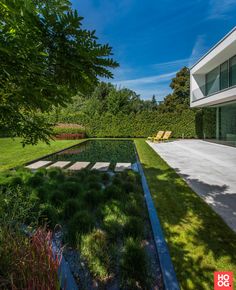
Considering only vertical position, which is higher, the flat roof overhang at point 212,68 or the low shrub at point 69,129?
the flat roof overhang at point 212,68

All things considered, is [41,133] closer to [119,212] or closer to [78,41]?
[78,41]

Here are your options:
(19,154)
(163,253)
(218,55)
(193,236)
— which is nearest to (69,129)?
(19,154)

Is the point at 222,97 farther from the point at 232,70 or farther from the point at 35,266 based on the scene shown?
the point at 35,266

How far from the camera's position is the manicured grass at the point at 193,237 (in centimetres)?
262

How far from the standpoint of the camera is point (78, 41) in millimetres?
1867

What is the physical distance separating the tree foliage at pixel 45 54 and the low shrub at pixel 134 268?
Answer: 199 centimetres

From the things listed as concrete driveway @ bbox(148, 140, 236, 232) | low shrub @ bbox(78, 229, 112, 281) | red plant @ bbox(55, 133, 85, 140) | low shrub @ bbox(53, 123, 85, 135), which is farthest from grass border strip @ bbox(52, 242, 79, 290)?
low shrub @ bbox(53, 123, 85, 135)

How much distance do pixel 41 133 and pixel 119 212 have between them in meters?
2.11

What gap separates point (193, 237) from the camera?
11.1 feet

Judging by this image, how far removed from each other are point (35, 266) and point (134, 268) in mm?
1175

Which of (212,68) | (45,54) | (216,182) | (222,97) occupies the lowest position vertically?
(216,182)

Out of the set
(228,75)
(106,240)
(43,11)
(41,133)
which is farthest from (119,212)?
(228,75)

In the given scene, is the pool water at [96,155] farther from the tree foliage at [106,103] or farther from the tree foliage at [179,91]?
the tree foliage at [179,91]

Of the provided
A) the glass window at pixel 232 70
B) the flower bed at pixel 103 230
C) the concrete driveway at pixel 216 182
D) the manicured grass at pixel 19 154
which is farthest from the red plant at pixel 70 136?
the flower bed at pixel 103 230
